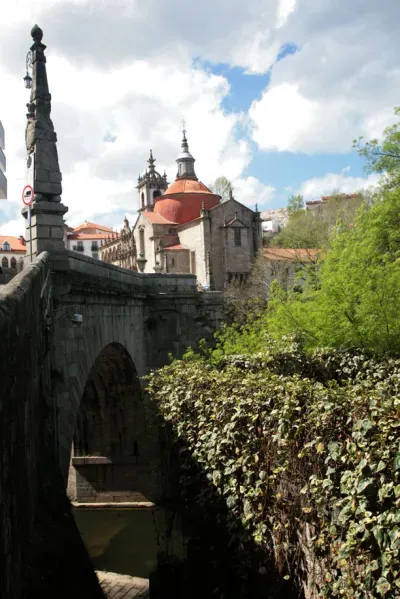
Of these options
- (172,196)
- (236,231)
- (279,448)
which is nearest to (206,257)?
(236,231)

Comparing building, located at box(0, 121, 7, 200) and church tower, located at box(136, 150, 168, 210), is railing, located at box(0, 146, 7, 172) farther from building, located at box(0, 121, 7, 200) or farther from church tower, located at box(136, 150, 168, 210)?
church tower, located at box(136, 150, 168, 210)

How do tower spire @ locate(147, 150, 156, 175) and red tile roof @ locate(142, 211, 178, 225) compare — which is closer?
red tile roof @ locate(142, 211, 178, 225)

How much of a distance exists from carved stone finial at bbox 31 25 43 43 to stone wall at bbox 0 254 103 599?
11.6 ft

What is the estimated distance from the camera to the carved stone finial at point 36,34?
8.70 metres

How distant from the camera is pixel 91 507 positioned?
19.1m

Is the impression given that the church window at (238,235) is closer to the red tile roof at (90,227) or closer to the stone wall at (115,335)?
the stone wall at (115,335)

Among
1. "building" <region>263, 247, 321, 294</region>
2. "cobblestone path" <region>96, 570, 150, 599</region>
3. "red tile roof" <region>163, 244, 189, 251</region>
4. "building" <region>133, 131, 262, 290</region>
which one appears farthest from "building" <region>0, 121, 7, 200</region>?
"red tile roof" <region>163, 244, 189, 251</region>

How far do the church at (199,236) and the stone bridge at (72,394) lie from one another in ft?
85.6

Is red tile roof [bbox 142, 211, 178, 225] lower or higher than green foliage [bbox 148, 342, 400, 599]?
higher

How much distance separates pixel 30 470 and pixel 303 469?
9.46ft

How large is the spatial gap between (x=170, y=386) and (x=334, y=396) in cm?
354

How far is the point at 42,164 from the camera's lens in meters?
8.78

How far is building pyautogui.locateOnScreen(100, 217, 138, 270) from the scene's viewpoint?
6053 centimetres

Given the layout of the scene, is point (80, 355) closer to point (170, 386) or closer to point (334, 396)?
point (170, 386)
